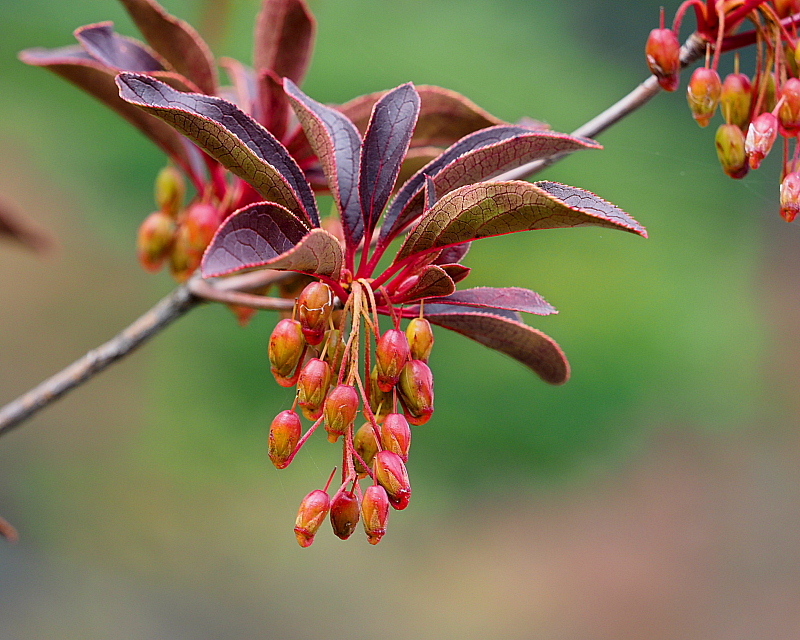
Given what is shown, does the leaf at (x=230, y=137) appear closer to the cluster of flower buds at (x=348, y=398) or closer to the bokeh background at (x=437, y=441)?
the cluster of flower buds at (x=348, y=398)

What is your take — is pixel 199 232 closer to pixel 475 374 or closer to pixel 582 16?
pixel 475 374

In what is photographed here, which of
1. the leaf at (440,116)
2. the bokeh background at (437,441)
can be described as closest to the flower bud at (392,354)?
the leaf at (440,116)

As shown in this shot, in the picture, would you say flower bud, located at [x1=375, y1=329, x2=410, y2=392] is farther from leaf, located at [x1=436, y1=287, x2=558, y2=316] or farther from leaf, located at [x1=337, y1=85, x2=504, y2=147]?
leaf, located at [x1=337, y1=85, x2=504, y2=147]

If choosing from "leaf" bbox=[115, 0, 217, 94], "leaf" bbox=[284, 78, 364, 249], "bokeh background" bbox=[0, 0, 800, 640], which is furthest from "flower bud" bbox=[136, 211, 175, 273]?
"bokeh background" bbox=[0, 0, 800, 640]

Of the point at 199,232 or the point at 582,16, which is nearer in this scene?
the point at 199,232

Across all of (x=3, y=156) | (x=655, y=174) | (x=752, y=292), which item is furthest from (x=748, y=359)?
(x=3, y=156)
